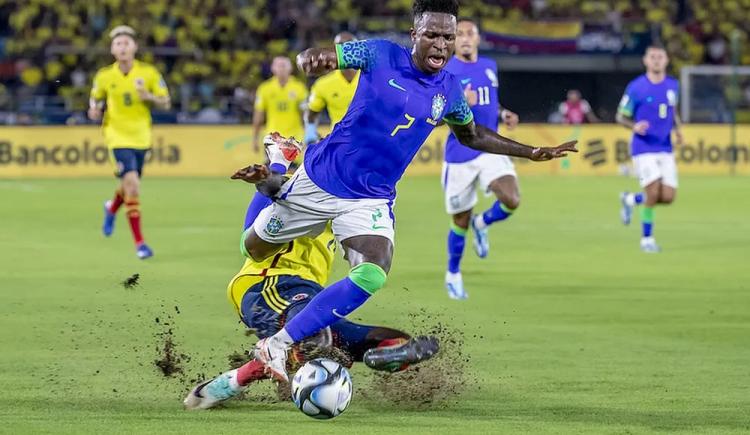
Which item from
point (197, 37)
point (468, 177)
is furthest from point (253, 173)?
point (197, 37)

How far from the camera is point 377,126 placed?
7.34m

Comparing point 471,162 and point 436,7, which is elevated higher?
point 436,7

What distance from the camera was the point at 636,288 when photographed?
1330 cm

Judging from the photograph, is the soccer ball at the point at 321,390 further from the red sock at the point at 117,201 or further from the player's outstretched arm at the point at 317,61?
the red sock at the point at 117,201

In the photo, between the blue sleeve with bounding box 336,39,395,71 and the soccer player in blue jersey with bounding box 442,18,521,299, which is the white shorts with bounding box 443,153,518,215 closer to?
the soccer player in blue jersey with bounding box 442,18,521,299

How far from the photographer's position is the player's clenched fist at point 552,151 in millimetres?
7679

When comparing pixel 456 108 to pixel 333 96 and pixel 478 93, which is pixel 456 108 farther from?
pixel 333 96

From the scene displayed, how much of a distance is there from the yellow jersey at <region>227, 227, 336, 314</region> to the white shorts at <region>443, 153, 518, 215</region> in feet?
17.7

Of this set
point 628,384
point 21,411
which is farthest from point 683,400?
point 21,411

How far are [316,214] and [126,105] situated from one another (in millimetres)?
9757

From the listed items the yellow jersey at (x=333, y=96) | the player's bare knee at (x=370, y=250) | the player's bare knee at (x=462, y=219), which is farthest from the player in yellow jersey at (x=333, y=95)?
the player's bare knee at (x=370, y=250)

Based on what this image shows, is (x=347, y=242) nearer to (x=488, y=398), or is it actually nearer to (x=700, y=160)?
(x=488, y=398)

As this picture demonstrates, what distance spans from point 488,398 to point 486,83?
5.92 m

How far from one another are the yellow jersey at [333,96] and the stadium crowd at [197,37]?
14.5 metres
